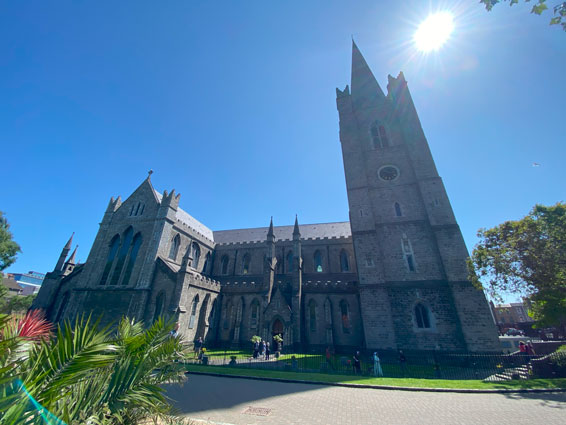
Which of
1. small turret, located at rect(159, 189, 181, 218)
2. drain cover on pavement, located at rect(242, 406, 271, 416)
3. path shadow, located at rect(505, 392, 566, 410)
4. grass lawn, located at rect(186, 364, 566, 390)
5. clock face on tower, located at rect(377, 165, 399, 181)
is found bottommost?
drain cover on pavement, located at rect(242, 406, 271, 416)

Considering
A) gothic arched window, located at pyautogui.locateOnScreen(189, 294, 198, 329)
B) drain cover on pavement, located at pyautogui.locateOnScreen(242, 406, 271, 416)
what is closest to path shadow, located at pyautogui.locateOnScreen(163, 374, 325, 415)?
drain cover on pavement, located at pyautogui.locateOnScreen(242, 406, 271, 416)

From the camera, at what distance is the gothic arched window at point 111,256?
24720 millimetres

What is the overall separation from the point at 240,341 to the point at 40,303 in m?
22.0

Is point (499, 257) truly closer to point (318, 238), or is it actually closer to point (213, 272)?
point (318, 238)

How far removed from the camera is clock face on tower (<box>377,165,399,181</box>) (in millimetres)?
24230

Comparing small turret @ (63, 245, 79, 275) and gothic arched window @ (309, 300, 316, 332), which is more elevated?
small turret @ (63, 245, 79, 275)

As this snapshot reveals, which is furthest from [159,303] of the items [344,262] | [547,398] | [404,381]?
[547,398]

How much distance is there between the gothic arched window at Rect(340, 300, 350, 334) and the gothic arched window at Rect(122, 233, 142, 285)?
71.4 ft

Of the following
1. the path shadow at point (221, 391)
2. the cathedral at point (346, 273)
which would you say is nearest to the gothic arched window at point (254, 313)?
the cathedral at point (346, 273)

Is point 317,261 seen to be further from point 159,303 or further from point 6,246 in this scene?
point 6,246

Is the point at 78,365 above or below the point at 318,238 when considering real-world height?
below

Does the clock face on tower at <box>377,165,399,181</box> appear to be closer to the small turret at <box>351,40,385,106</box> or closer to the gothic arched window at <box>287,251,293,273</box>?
the small turret at <box>351,40,385,106</box>

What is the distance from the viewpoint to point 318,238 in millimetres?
30562

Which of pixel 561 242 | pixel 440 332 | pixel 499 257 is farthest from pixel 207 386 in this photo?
pixel 561 242
